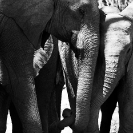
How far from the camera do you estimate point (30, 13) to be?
574 centimetres

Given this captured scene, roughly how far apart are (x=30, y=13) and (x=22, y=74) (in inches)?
20.6

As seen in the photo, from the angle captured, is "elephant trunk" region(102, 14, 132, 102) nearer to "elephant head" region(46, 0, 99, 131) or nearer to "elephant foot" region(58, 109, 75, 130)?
"elephant head" region(46, 0, 99, 131)

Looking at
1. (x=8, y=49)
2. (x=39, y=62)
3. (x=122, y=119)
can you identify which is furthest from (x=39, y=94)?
(x=8, y=49)

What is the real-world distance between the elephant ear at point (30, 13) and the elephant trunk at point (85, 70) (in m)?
0.38

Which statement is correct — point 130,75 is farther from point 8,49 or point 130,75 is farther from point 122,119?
point 8,49

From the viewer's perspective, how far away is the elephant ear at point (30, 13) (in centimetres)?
565

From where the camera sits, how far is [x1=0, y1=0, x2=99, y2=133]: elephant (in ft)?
18.7

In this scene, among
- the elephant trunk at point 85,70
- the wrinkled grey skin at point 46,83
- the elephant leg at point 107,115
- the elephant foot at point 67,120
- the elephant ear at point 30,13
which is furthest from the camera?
the elephant leg at point 107,115

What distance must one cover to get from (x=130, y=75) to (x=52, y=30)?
93cm

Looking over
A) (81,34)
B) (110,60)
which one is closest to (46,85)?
(110,60)

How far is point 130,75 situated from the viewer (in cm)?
643

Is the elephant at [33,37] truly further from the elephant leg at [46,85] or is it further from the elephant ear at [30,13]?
the elephant leg at [46,85]

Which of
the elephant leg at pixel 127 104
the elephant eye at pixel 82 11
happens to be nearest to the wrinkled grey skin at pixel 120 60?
the elephant leg at pixel 127 104

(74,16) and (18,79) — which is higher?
(74,16)
